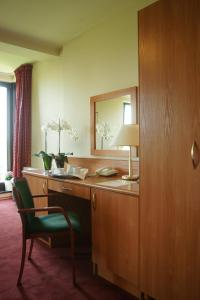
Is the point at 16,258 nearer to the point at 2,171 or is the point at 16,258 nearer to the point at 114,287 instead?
the point at 114,287

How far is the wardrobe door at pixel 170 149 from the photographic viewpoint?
145 cm

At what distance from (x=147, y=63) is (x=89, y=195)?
112 cm

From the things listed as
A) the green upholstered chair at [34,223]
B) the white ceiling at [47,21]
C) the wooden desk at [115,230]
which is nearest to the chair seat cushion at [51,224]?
the green upholstered chair at [34,223]

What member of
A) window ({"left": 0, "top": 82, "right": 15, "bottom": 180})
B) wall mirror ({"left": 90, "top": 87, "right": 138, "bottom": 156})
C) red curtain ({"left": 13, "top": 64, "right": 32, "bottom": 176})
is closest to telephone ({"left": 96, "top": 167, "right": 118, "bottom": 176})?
wall mirror ({"left": 90, "top": 87, "right": 138, "bottom": 156})

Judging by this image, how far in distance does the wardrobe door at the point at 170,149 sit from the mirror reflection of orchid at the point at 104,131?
1.20 m

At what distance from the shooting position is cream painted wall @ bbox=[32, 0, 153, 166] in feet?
9.05

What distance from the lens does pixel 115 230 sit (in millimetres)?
1958

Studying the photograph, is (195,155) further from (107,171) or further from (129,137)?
(107,171)

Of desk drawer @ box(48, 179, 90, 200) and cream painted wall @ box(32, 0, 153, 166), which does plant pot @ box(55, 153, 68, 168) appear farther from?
cream painted wall @ box(32, 0, 153, 166)

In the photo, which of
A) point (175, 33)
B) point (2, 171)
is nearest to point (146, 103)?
point (175, 33)

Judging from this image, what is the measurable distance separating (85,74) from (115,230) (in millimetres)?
2060

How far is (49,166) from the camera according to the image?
3.10 meters

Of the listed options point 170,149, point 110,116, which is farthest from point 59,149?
point 170,149

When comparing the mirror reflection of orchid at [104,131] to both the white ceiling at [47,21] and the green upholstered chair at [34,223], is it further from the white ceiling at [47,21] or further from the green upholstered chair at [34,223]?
the white ceiling at [47,21]
